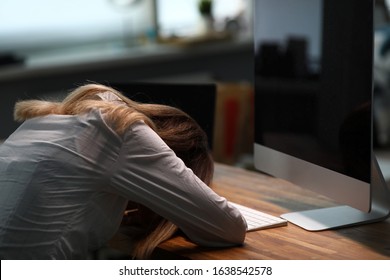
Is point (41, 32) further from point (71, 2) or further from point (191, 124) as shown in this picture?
point (191, 124)

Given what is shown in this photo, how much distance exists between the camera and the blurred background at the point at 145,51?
4336mm

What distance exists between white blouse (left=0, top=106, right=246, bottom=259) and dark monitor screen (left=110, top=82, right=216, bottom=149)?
696 mm

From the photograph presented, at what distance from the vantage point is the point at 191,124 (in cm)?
195

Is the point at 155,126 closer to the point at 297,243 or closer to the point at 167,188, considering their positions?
the point at 167,188

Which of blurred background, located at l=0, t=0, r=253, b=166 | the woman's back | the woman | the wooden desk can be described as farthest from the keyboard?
blurred background, located at l=0, t=0, r=253, b=166

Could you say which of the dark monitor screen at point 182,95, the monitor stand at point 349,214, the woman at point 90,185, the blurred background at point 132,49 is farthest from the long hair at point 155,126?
the blurred background at point 132,49

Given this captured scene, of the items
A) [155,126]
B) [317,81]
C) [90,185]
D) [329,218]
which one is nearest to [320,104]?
[317,81]

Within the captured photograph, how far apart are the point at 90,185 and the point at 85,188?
1 centimetres

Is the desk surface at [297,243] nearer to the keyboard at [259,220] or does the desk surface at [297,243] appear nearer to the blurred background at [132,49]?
the keyboard at [259,220]

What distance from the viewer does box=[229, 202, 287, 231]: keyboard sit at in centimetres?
201

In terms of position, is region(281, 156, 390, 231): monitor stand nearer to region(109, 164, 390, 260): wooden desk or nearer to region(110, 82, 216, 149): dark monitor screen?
region(109, 164, 390, 260): wooden desk
